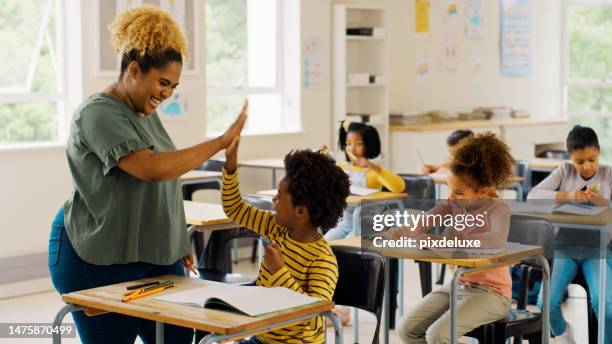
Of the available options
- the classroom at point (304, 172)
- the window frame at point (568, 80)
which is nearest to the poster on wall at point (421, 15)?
the classroom at point (304, 172)

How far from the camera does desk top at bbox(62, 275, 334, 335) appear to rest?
194cm

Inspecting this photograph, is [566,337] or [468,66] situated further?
[468,66]

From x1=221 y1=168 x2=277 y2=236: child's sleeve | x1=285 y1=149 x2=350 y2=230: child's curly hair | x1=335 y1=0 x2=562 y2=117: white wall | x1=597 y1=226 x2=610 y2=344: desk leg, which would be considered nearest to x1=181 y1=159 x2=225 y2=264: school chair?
x1=335 y1=0 x2=562 y2=117: white wall

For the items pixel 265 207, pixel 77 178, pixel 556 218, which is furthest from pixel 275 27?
pixel 77 178

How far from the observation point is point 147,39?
90.8 inches

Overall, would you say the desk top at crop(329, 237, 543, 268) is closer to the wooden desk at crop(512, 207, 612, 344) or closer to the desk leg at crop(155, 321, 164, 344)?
the wooden desk at crop(512, 207, 612, 344)

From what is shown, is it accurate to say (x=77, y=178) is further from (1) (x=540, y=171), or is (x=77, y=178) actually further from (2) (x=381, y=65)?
(2) (x=381, y=65)

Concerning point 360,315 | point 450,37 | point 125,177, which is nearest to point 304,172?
point 125,177

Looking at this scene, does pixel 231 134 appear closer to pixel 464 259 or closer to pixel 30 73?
pixel 464 259

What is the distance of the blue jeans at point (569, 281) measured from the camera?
150 inches

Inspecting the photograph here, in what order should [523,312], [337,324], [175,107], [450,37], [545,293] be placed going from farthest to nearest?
[450,37] → [175,107] → [523,312] → [545,293] → [337,324]

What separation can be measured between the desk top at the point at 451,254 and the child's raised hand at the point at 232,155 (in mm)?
783

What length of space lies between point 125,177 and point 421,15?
253 inches

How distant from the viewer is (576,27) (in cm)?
991
